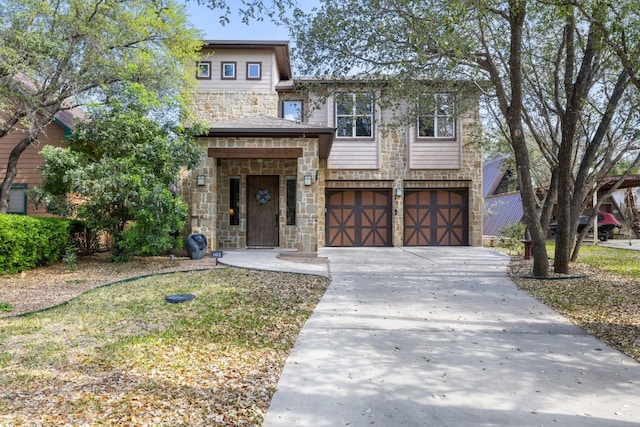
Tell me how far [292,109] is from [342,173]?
2952 mm

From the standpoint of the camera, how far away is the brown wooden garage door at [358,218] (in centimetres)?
1505

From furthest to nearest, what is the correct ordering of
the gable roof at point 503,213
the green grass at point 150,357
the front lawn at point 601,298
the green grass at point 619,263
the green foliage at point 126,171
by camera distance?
1. the gable roof at point 503,213
2. the green grass at point 619,263
3. the green foliage at point 126,171
4. the front lawn at point 601,298
5. the green grass at point 150,357

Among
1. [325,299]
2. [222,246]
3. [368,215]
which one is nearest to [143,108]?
[222,246]

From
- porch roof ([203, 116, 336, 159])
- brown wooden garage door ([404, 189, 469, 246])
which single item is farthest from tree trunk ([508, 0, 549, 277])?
brown wooden garage door ([404, 189, 469, 246])

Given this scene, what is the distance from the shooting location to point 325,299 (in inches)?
242

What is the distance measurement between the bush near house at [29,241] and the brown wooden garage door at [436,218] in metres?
10.9

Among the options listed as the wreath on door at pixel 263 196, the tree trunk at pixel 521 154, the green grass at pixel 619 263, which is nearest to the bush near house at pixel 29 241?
the wreath on door at pixel 263 196

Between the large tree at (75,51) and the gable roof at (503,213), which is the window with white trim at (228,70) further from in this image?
the gable roof at (503,213)

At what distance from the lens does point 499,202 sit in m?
21.3

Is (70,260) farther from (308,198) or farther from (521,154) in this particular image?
(521,154)

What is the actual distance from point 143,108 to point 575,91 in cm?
919

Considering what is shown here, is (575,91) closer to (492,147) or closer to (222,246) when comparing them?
(492,147)

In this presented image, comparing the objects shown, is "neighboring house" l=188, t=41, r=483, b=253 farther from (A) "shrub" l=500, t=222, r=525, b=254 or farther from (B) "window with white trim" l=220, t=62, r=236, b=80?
(A) "shrub" l=500, t=222, r=525, b=254

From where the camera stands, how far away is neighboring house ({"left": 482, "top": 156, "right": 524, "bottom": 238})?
19.7 meters
